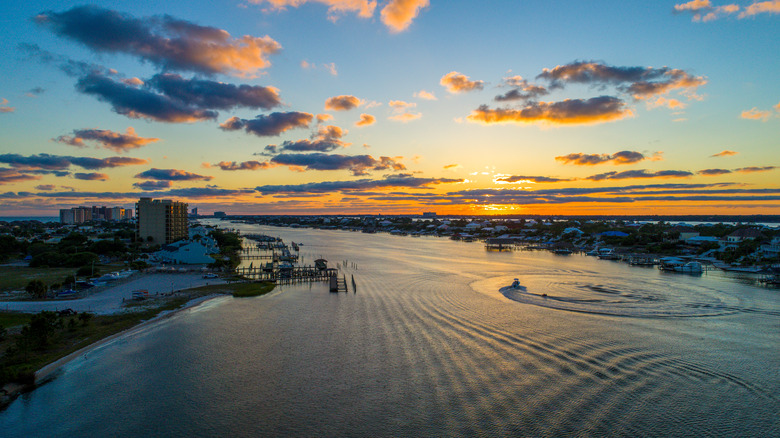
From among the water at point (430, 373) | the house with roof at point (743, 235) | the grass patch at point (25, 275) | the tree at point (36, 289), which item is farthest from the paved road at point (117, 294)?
the house with roof at point (743, 235)

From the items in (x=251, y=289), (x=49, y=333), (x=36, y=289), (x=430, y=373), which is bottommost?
(x=251, y=289)

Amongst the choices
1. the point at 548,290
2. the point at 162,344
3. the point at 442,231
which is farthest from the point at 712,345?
the point at 442,231

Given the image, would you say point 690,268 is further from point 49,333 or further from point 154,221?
point 154,221

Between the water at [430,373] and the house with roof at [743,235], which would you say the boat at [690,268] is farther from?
the house with roof at [743,235]

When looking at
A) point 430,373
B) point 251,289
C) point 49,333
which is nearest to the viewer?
point 430,373

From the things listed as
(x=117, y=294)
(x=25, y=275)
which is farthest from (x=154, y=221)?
(x=117, y=294)

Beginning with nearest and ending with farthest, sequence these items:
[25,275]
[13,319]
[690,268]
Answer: [13,319], [25,275], [690,268]

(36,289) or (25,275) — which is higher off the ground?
(36,289)

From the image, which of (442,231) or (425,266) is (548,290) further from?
(442,231)
